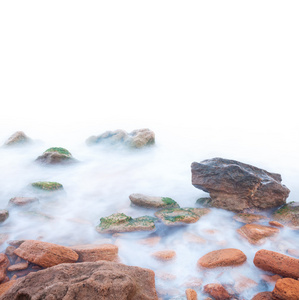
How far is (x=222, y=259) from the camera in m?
3.21

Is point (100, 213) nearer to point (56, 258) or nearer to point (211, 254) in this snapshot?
point (56, 258)

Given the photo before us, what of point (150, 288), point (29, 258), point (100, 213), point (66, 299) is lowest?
point (100, 213)

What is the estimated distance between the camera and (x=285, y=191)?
4.91 m

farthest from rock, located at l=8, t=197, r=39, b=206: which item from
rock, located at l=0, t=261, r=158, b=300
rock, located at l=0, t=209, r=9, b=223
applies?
rock, located at l=0, t=261, r=158, b=300

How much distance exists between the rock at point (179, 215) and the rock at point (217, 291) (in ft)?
5.26

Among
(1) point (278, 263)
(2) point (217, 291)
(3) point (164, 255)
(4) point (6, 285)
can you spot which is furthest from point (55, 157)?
(1) point (278, 263)

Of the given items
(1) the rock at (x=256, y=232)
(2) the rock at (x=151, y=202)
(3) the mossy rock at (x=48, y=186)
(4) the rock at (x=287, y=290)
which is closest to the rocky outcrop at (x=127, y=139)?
(3) the mossy rock at (x=48, y=186)

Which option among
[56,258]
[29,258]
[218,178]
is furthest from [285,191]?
[29,258]

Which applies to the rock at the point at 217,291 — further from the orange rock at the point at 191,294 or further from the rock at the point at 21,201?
the rock at the point at 21,201

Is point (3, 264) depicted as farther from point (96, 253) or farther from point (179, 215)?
point (179, 215)

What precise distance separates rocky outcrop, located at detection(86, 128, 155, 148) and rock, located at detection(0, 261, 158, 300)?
7.25 m

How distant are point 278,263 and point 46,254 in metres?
2.87

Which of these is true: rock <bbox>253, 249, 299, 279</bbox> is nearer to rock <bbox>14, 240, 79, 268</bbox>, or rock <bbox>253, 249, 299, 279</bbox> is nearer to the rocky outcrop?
rock <bbox>14, 240, 79, 268</bbox>

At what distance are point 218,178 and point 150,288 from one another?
10.5 ft
